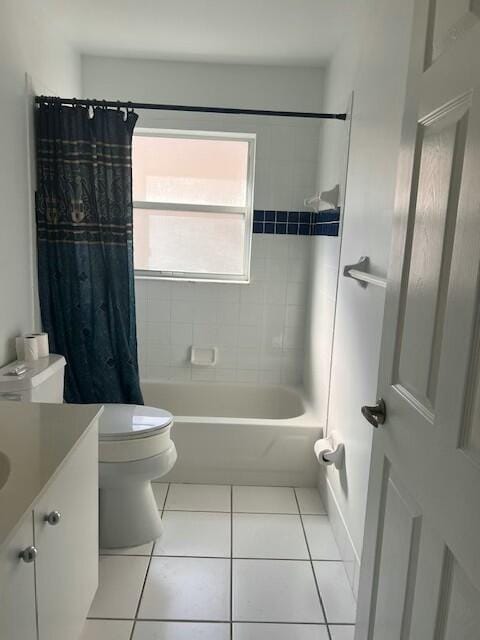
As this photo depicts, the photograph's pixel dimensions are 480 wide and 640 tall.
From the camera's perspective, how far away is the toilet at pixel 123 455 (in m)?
2.08

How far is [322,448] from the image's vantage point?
97.7 inches

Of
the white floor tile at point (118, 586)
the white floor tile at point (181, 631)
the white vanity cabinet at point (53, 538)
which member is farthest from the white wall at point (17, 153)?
the white floor tile at point (181, 631)

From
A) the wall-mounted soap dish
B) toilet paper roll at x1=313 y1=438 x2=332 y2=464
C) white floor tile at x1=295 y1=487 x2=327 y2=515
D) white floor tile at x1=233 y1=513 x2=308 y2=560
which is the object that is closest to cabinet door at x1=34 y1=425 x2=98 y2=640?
white floor tile at x1=233 y1=513 x2=308 y2=560

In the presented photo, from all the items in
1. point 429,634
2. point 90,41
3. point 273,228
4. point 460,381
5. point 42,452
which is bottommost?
point 429,634

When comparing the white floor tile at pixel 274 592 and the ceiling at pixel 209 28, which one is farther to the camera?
the ceiling at pixel 209 28

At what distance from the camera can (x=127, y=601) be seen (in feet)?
6.25

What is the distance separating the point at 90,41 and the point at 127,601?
Answer: 9.23 ft

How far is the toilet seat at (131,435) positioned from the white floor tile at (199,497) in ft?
1.71

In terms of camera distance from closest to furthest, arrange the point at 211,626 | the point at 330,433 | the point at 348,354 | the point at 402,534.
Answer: the point at 402,534 → the point at 211,626 → the point at 348,354 → the point at 330,433

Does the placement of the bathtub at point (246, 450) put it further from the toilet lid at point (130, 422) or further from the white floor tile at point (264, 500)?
the toilet lid at point (130, 422)

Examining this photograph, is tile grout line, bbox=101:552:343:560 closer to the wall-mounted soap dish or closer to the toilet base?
the toilet base

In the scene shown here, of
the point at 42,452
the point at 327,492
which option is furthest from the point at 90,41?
the point at 327,492

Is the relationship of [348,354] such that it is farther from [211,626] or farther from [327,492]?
[211,626]

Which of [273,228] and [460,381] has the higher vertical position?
[273,228]
